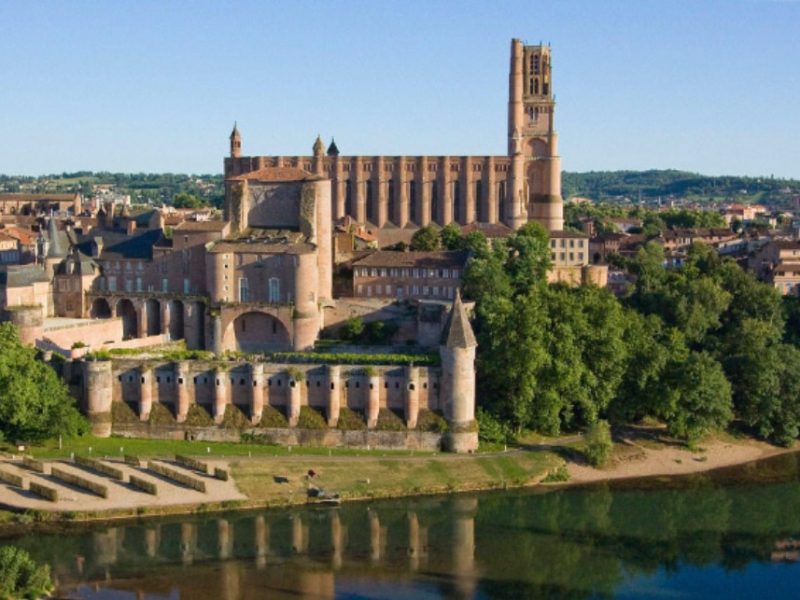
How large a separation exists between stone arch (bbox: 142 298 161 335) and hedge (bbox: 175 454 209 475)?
21.5 meters

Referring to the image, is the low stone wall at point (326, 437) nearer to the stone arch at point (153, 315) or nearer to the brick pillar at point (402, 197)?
the stone arch at point (153, 315)

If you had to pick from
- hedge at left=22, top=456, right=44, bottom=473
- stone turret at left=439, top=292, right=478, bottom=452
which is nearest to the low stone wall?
stone turret at left=439, top=292, right=478, bottom=452

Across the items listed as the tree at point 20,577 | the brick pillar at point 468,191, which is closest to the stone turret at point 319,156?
the brick pillar at point 468,191

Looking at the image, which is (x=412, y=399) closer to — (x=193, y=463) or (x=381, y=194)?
(x=193, y=463)

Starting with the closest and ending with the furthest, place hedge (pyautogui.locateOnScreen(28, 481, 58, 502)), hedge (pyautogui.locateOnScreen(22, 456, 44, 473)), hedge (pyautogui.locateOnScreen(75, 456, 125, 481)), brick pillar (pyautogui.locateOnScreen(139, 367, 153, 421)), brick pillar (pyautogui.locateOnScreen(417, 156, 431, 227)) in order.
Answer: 1. hedge (pyautogui.locateOnScreen(28, 481, 58, 502))
2. hedge (pyautogui.locateOnScreen(75, 456, 125, 481))
3. hedge (pyautogui.locateOnScreen(22, 456, 44, 473))
4. brick pillar (pyautogui.locateOnScreen(139, 367, 153, 421))
5. brick pillar (pyautogui.locateOnScreen(417, 156, 431, 227))

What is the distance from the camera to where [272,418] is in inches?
2361

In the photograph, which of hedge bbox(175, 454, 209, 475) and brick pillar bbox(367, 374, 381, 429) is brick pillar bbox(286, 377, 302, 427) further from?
hedge bbox(175, 454, 209, 475)

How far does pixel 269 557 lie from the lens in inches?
1816

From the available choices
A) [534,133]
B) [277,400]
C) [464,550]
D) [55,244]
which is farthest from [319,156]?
[464,550]

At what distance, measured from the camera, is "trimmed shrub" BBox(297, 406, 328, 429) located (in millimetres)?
59469

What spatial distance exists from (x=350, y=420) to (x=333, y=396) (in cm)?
141

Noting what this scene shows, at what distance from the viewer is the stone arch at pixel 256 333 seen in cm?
7188

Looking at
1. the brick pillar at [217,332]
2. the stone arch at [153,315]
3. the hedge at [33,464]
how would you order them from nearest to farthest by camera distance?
1. the hedge at [33,464]
2. the brick pillar at [217,332]
3. the stone arch at [153,315]

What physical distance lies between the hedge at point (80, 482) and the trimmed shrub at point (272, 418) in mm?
10205
